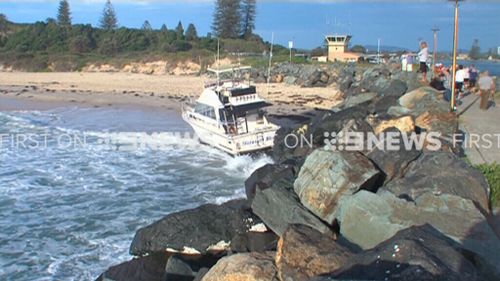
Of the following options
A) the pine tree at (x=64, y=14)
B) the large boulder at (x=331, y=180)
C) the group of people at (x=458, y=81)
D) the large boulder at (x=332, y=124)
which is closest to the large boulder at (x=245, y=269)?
the large boulder at (x=331, y=180)

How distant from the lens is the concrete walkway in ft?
38.5

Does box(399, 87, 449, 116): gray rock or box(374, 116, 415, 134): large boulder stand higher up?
box(399, 87, 449, 116): gray rock

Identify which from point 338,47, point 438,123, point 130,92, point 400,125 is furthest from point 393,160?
point 338,47

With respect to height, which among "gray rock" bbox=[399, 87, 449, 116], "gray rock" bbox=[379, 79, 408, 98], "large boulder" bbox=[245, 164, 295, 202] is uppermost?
"gray rock" bbox=[379, 79, 408, 98]

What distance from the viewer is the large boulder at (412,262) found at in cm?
516

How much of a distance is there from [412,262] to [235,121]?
1467 cm

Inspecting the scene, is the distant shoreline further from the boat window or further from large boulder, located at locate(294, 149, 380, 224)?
large boulder, located at locate(294, 149, 380, 224)

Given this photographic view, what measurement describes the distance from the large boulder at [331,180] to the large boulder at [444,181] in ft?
1.63

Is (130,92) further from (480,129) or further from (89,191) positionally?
(480,129)

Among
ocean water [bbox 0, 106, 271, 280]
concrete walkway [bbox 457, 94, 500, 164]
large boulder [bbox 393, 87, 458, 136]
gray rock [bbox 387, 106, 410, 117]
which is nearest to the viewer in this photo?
ocean water [bbox 0, 106, 271, 280]

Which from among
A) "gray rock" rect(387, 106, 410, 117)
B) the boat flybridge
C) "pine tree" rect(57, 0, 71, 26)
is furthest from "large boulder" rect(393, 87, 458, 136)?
"pine tree" rect(57, 0, 71, 26)

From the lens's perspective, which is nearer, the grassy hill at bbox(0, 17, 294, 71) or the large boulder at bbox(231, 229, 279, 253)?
the large boulder at bbox(231, 229, 279, 253)

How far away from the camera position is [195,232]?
30.8 feet

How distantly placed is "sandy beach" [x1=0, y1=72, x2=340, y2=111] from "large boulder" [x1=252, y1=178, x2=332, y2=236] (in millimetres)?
19336
